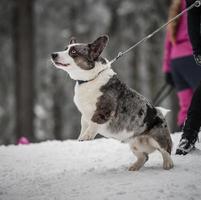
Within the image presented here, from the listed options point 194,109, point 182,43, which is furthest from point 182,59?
point 194,109

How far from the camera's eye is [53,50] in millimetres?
18719

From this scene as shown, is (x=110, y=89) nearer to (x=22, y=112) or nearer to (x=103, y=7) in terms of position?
(x=22, y=112)

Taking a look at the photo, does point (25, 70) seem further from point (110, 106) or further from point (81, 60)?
point (110, 106)

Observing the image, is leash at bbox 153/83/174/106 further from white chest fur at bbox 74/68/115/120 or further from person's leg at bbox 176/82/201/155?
white chest fur at bbox 74/68/115/120

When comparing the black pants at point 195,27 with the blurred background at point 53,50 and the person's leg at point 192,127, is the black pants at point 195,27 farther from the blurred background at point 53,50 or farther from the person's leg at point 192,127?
the blurred background at point 53,50

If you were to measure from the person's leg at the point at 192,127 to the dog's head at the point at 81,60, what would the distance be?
47.1 inches

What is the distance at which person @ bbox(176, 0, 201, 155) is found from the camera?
5.60 meters

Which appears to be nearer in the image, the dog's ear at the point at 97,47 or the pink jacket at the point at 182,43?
the dog's ear at the point at 97,47

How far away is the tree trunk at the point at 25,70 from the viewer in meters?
15.0

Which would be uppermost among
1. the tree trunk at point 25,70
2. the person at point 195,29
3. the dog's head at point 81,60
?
the person at point 195,29

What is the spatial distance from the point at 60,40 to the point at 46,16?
1630 mm

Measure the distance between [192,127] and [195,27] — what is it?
3.76ft

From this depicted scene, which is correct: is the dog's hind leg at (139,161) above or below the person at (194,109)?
below

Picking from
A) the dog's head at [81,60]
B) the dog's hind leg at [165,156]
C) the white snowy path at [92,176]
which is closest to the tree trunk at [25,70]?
the white snowy path at [92,176]
